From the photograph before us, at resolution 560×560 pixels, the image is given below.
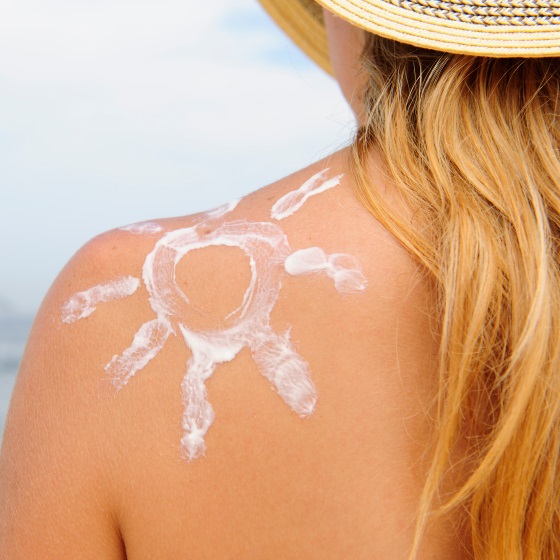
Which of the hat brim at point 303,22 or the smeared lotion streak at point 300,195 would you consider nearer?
the smeared lotion streak at point 300,195

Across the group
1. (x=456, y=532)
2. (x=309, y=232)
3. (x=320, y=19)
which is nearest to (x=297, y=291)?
(x=309, y=232)

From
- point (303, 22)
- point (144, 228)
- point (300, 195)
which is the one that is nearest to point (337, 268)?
point (300, 195)

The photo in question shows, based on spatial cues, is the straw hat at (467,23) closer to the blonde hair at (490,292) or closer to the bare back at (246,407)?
the blonde hair at (490,292)

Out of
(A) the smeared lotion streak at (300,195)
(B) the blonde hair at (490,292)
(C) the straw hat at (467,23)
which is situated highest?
(C) the straw hat at (467,23)

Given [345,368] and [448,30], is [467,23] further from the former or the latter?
[345,368]

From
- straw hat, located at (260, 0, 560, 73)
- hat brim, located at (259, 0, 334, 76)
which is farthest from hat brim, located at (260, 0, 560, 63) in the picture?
hat brim, located at (259, 0, 334, 76)

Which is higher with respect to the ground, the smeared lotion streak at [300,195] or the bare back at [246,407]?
the smeared lotion streak at [300,195]

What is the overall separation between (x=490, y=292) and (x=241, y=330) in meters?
0.27

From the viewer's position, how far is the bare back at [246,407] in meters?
0.85

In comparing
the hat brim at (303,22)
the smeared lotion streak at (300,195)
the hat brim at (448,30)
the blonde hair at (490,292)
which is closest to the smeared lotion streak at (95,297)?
the smeared lotion streak at (300,195)

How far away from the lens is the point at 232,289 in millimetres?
868

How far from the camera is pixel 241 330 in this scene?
873 millimetres

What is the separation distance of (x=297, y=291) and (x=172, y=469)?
0.77 feet

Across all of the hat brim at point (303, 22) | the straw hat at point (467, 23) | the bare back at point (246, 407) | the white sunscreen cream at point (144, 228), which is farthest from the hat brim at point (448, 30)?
the hat brim at point (303, 22)
